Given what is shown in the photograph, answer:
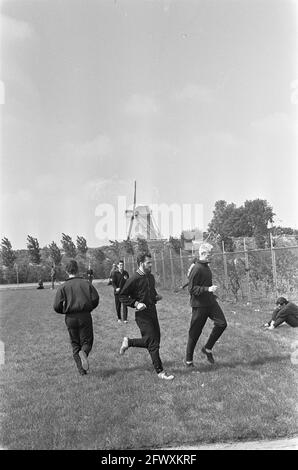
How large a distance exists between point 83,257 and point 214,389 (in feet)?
193

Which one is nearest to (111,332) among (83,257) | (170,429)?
(170,429)

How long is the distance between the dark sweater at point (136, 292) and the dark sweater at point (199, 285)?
639 mm

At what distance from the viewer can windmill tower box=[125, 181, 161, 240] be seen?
60.7 meters

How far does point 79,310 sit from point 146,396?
68.1 inches

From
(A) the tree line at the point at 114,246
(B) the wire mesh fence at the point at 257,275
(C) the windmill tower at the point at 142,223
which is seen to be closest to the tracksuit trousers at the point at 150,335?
(B) the wire mesh fence at the point at 257,275

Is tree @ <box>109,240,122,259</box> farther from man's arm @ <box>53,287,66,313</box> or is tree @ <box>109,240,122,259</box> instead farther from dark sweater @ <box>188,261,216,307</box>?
man's arm @ <box>53,287,66,313</box>

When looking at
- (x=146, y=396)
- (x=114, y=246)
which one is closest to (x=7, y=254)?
(x=114, y=246)

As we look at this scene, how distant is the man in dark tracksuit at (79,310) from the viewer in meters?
6.89

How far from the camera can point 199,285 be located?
23.4 ft

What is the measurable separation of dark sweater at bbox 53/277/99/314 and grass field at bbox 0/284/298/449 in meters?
0.96

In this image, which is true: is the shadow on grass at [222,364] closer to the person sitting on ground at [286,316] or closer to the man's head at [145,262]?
the man's head at [145,262]

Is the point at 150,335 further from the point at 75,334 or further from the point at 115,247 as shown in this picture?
the point at 115,247
